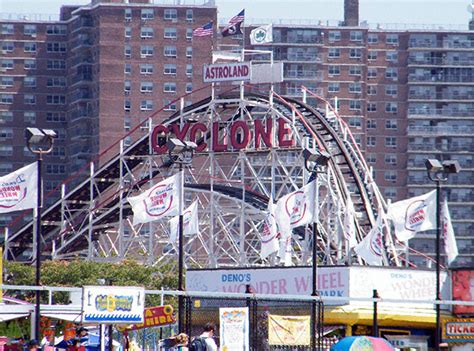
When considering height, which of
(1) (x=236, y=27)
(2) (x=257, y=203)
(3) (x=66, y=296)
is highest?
(1) (x=236, y=27)

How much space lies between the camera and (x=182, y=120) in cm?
9225

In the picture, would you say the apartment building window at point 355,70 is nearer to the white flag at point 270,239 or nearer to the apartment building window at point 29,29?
the apartment building window at point 29,29

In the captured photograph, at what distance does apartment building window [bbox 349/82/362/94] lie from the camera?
16662 centimetres

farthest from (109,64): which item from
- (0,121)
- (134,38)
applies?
(0,121)

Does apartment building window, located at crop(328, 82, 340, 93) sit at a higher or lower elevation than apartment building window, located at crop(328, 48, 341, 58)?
lower

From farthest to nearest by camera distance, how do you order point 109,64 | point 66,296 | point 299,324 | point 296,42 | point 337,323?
1. point 296,42
2. point 109,64
3. point 66,296
4. point 337,323
5. point 299,324

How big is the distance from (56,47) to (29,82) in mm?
4999

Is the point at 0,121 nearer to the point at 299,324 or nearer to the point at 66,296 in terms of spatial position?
the point at 66,296

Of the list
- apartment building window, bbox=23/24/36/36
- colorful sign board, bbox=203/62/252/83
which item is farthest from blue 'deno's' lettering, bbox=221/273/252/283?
apartment building window, bbox=23/24/36/36

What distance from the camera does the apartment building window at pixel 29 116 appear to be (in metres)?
163

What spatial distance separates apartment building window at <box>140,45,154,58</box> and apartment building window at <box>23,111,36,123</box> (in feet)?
51.7

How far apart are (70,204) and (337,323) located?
52149 millimetres

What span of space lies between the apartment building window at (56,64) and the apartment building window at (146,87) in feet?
46.7

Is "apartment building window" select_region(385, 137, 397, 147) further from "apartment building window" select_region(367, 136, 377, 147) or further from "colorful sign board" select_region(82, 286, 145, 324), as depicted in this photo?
"colorful sign board" select_region(82, 286, 145, 324)
